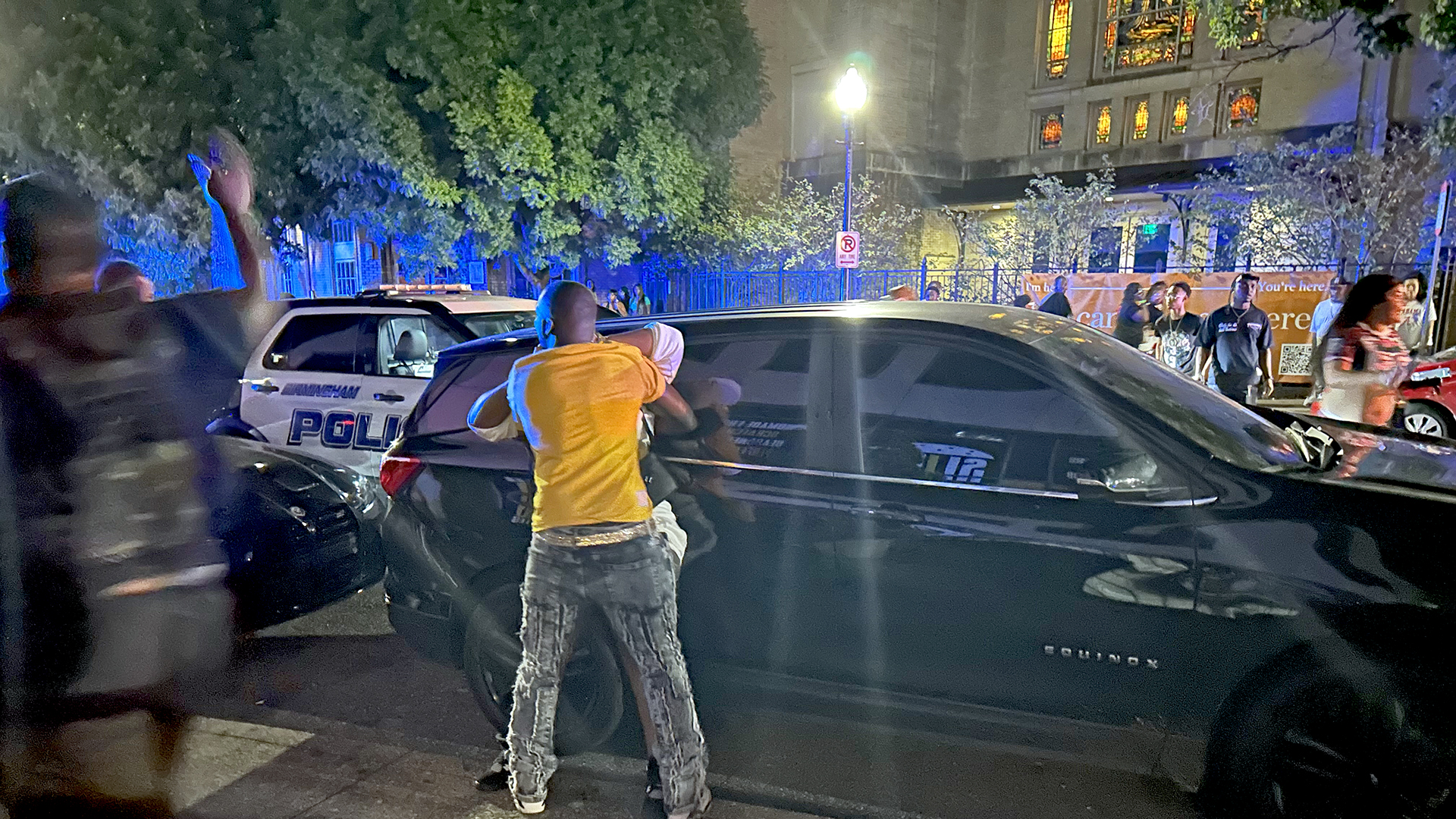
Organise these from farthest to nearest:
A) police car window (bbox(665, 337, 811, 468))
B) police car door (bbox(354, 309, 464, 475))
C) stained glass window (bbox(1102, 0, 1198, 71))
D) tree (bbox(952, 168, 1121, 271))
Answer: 1. stained glass window (bbox(1102, 0, 1198, 71))
2. tree (bbox(952, 168, 1121, 271))
3. police car door (bbox(354, 309, 464, 475))
4. police car window (bbox(665, 337, 811, 468))

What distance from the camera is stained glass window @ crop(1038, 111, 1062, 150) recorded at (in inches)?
1267

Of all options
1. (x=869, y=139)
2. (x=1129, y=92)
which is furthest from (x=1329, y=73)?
(x=869, y=139)

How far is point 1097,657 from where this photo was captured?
9.50ft

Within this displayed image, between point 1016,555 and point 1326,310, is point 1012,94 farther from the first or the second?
point 1016,555

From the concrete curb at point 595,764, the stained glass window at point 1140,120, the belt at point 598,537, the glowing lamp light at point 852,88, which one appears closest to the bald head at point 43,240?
the belt at point 598,537

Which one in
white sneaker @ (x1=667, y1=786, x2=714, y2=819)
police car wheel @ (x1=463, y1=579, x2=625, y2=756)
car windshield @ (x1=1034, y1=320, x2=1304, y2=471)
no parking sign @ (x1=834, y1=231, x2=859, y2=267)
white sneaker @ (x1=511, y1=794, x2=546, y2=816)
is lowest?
white sneaker @ (x1=511, y1=794, x2=546, y2=816)

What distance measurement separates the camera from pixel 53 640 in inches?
101

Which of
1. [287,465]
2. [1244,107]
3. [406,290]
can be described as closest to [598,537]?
[287,465]

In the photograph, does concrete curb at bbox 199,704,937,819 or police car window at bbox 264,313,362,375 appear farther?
police car window at bbox 264,313,362,375

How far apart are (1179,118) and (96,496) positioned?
3296 centimetres

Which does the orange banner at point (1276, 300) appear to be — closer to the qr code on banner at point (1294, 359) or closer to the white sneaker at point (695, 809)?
the qr code on banner at point (1294, 359)

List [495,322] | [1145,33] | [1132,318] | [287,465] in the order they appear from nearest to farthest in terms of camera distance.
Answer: [287,465]
[495,322]
[1132,318]
[1145,33]

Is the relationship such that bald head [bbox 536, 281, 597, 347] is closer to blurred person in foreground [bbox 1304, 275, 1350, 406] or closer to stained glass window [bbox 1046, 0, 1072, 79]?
blurred person in foreground [bbox 1304, 275, 1350, 406]

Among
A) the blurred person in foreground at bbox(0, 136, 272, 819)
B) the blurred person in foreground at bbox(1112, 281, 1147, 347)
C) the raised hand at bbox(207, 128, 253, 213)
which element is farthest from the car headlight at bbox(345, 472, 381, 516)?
the blurred person in foreground at bbox(1112, 281, 1147, 347)
